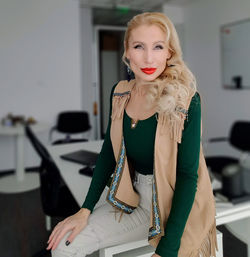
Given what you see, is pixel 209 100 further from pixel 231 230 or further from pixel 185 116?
pixel 185 116

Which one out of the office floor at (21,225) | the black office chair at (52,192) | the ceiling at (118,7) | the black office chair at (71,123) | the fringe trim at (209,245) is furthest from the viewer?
the ceiling at (118,7)

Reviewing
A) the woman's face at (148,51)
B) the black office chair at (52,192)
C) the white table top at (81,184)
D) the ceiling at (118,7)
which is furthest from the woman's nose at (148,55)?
the ceiling at (118,7)

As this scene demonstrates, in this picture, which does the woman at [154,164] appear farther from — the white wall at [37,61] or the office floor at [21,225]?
the white wall at [37,61]

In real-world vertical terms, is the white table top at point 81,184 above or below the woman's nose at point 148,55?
below

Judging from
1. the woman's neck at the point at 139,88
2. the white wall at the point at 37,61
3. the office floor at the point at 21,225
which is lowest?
the office floor at the point at 21,225

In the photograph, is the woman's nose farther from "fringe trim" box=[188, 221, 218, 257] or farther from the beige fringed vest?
"fringe trim" box=[188, 221, 218, 257]

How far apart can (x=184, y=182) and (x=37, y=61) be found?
10.2 feet

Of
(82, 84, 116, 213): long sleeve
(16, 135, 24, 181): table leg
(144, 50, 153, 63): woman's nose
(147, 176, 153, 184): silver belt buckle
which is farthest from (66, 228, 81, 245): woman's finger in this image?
(16, 135, 24, 181): table leg

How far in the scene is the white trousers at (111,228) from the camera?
725mm

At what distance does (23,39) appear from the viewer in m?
3.31

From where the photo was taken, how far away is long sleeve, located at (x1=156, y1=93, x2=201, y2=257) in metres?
0.68

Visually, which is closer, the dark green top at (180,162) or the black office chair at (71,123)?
the dark green top at (180,162)

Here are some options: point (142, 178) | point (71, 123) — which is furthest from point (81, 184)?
point (71, 123)

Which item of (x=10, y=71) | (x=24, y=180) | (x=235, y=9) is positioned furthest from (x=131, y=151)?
(x=235, y=9)
